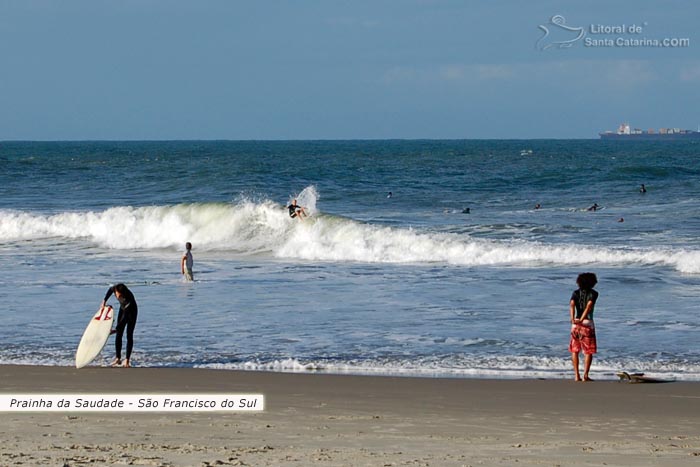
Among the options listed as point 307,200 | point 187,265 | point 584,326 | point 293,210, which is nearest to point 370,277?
point 187,265

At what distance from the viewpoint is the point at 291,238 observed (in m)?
29.3

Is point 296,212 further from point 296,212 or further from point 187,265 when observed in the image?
point 187,265

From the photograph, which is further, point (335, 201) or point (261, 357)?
point (335, 201)

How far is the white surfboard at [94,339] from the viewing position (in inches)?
475

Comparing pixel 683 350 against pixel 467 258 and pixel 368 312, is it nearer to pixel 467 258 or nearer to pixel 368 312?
pixel 368 312

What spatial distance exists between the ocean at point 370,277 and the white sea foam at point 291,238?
0.08m

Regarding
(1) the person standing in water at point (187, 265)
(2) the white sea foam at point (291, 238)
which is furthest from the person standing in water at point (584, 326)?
(2) the white sea foam at point (291, 238)

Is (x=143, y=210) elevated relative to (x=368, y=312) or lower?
elevated

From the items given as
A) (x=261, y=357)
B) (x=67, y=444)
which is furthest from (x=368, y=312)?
(x=67, y=444)

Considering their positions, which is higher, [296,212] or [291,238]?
[296,212]

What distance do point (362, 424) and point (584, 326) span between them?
11.9ft

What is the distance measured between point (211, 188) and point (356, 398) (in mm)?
40563

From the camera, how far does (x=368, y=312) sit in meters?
16.2

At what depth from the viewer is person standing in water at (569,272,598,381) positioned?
11.4 meters
